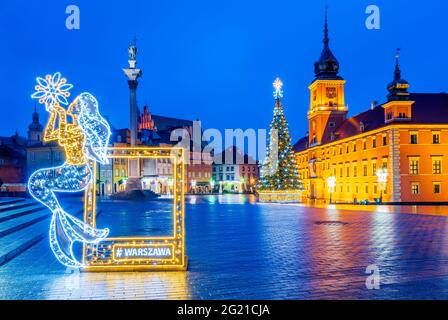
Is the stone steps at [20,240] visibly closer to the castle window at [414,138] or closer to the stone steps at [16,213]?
the stone steps at [16,213]

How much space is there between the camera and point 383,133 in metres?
53.7

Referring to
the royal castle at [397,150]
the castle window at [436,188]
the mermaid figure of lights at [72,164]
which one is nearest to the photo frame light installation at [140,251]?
the mermaid figure of lights at [72,164]

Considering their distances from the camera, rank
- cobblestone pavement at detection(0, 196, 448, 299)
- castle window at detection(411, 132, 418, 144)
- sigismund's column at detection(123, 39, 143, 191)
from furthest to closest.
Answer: castle window at detection(411, 132, 418, 144) → sigismund's column at detection(123, 39, 143, 191) → cobblestone pavement at detection(0, 196, 448, 299)

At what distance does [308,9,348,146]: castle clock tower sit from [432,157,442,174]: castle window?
27.8 meters

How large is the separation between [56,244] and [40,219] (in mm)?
11028

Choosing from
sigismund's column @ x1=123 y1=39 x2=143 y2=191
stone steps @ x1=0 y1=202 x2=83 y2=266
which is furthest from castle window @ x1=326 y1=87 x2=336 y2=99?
stone steps @ x1=0 y1=202 x2=83 y2=266

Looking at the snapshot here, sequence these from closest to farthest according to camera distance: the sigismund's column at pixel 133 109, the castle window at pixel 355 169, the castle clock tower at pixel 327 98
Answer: the sigismund's column at pixel 133 109, the castle window at pixel 355 169, the castle clock tower at pixel 327 98

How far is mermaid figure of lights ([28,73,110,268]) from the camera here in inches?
393

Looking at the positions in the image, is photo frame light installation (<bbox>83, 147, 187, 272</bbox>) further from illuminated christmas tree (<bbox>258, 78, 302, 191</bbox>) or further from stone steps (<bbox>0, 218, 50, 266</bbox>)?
illuminated christmas tree (<bbox>258, 78, 302, 191</bbox>)

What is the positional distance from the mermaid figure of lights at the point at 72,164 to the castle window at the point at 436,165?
48.6m

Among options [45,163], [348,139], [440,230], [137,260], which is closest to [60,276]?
[137,260]

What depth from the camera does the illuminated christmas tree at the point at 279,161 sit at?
163ft

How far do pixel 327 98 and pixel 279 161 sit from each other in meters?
34.4

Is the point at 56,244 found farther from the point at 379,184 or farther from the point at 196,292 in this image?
the point at 379,184
